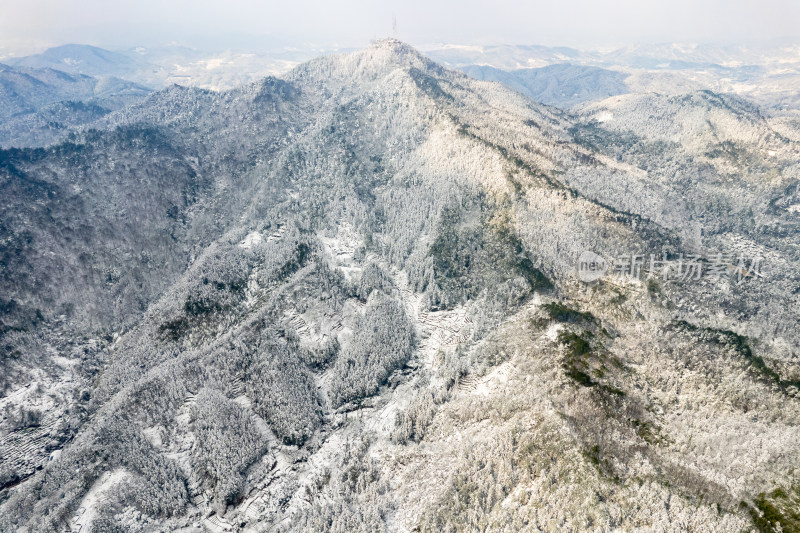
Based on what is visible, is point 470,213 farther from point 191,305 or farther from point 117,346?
point 117,346

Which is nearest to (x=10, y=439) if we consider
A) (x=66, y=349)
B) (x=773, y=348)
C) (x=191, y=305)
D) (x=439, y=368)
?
(x=66, y=349)

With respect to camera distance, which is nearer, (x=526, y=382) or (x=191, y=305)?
(x=526, y=382)

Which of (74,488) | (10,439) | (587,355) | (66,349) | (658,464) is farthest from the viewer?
(66,349)

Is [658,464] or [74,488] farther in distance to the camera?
[74,488]

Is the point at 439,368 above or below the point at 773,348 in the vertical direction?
below

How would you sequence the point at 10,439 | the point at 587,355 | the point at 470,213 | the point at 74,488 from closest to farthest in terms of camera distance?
the point at 74,488, the point at 587,355, the point at 10,439, the point at 470,213

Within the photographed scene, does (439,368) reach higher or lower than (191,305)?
lower

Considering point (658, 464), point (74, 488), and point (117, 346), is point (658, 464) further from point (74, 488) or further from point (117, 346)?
point (117, 346)

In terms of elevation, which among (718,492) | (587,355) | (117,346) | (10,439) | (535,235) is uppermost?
(535,235)

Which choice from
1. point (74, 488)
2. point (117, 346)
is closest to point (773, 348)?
point (74, 488)
